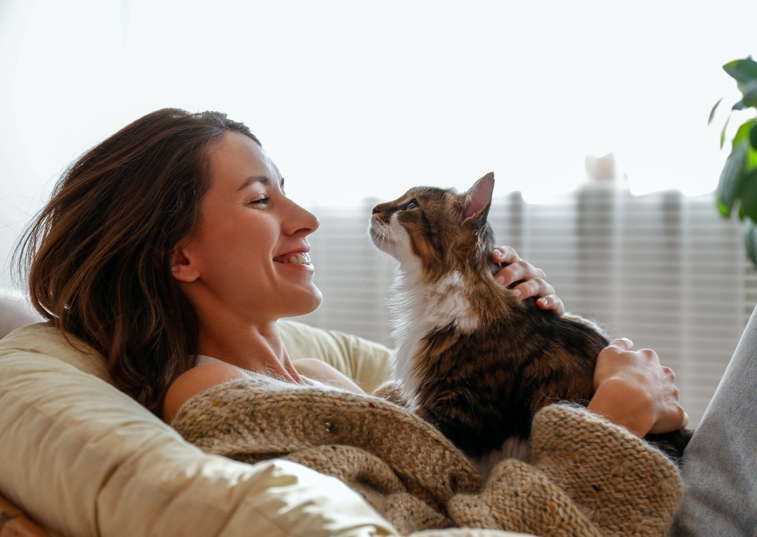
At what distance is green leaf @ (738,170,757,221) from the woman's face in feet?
5.07

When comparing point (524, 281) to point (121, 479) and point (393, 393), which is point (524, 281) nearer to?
point (393, 393)

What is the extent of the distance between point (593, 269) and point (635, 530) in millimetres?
2334

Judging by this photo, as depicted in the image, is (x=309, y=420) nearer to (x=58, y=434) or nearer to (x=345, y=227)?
(x=58, y=434)

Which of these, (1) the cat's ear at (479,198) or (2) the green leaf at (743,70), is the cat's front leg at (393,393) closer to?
(1) the cat's ear at (479,198)

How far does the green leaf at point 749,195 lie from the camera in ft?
7.30

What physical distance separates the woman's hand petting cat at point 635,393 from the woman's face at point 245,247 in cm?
64

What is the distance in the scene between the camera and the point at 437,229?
163 centimetres

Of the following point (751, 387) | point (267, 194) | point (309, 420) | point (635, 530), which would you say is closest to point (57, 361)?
point (309, 420)

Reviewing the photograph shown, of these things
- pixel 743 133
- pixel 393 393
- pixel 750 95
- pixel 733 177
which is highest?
pixel 750 95

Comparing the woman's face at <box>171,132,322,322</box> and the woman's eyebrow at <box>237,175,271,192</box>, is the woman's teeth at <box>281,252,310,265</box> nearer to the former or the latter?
the woman's face at <box>171,132,322,322</box>

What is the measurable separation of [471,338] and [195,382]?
0.59 meters

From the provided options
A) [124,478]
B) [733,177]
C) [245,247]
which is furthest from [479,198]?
[733,177]

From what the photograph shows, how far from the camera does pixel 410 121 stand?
343 centimetres

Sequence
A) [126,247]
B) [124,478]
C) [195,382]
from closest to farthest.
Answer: [124,478], [195,382], [126,247]
